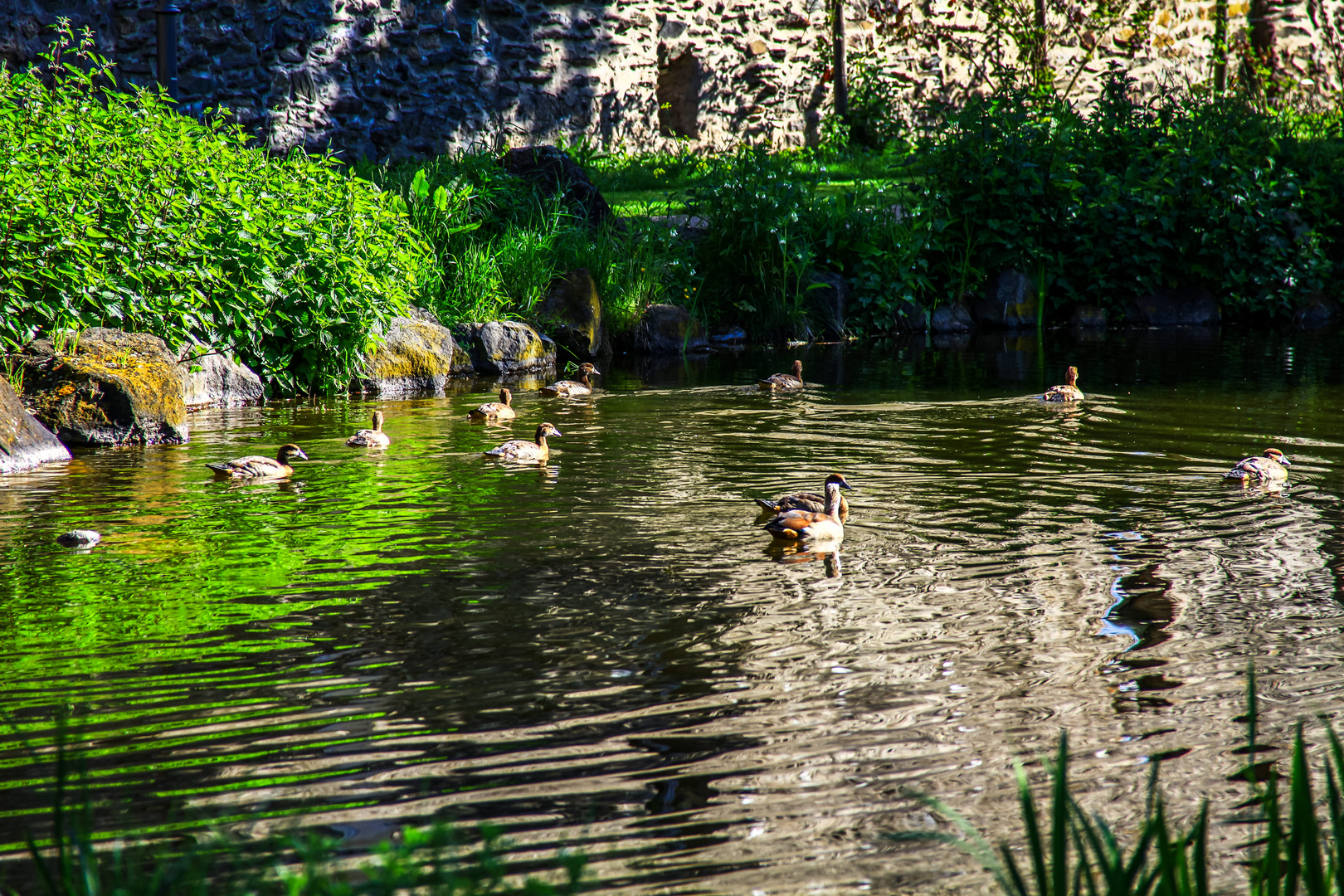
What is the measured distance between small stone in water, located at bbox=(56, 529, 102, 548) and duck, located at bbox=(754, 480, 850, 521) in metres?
3.60

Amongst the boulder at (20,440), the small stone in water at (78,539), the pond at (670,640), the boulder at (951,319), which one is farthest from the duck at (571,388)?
the boulder at (951,319)

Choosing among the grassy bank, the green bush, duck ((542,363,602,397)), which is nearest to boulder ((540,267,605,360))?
the grassy bank

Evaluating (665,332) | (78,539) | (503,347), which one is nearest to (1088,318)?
(665,332)

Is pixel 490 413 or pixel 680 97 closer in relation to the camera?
pixel 490 413

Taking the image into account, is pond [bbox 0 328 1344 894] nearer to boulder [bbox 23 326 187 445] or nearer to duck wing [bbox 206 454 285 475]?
duck wing [bbox 206 454 285 475]

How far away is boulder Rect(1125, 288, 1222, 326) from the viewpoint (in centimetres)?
2008

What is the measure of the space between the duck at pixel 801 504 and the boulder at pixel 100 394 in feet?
18.2

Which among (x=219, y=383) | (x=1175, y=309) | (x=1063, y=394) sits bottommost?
(x=1063, y=394)

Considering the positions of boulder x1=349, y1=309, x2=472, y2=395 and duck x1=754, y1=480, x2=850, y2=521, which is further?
boulder x1=349, y1=309, x2=472, y2=395

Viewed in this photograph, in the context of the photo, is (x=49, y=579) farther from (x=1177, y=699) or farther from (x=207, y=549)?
(x=1177, y=699)

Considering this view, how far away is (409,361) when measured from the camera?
14.1 m

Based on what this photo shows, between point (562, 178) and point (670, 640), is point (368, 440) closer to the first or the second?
point (670, 640)

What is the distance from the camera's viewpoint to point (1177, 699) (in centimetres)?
436

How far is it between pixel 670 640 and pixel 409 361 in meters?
9.67
